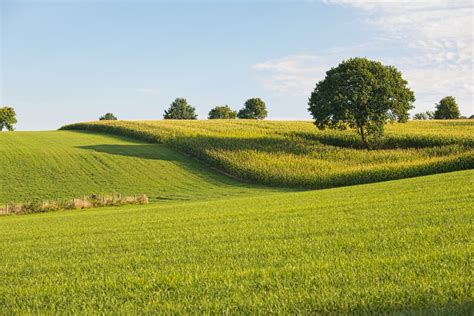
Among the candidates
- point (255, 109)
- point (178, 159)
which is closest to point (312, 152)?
point (178, 159)

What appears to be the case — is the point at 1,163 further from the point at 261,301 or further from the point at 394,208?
the point at 261,301

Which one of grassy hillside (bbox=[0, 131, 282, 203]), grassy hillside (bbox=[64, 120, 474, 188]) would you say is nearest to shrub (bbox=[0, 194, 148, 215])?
grassy hillside (bbox=[0, 131, 282, 203])

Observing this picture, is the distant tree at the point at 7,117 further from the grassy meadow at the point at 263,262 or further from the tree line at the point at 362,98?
the grassy meadow at the point at 263,262

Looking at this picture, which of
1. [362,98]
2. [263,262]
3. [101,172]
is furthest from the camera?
[362,98]

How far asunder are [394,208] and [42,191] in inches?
1210

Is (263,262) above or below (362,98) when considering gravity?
below

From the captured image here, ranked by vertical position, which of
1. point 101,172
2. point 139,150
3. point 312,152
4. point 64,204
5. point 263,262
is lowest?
point 64,204

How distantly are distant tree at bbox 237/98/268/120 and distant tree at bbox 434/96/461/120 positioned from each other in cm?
5067

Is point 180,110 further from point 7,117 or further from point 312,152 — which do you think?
point 312,152

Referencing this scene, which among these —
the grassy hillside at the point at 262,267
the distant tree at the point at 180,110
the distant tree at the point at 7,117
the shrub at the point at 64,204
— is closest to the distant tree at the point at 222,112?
the distant tree at the point at 180,110

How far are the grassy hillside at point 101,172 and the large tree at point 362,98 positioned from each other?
15.6 m

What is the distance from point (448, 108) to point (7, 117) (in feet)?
335

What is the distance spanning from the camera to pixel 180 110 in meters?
156

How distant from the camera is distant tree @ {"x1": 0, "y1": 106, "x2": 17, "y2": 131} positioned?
107500mm
